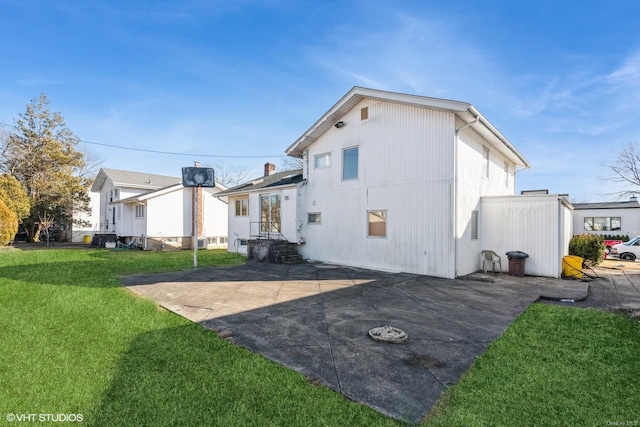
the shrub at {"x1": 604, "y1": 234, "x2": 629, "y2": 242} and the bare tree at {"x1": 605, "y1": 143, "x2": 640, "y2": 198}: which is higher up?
the bare tree at {"x1": 605, "y1": 143, "x2": 640, "y2": 198}

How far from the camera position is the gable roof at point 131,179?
25609 mm

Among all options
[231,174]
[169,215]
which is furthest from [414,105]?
[231,174]

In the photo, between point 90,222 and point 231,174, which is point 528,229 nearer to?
point 90,222

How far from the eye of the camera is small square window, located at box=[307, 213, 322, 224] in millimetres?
14328

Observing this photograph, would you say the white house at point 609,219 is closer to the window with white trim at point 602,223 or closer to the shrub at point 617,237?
the window with white trim at point 602,223

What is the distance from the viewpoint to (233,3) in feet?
34.1

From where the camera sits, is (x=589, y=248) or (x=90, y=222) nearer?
(x=589, y=248)

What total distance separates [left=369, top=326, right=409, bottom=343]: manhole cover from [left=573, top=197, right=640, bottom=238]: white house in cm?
2764

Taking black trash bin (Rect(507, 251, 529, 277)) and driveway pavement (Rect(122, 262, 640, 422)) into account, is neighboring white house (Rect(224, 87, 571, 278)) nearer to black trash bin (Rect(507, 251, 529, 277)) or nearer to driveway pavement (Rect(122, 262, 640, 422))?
black trash bin (Rect(507, 251, 529, 277))

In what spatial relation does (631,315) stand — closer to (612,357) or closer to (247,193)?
(612,357)

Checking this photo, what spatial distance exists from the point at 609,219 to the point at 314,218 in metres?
24.2

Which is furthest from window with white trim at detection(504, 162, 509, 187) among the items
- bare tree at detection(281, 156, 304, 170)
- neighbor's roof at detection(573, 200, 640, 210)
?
bare tree at detection(281, 156, 304, 170)

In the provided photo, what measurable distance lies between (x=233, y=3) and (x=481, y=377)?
1212 cm

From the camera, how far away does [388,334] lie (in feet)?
15.7
